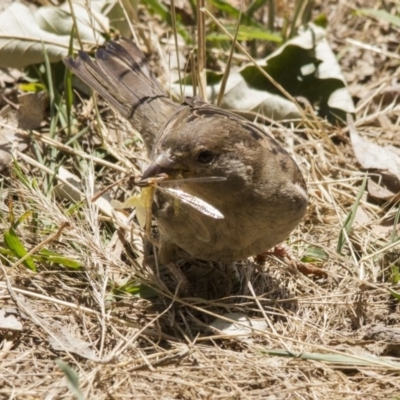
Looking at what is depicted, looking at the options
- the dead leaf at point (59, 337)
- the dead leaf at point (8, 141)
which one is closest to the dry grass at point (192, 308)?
the dead leaf at point (59, 337)

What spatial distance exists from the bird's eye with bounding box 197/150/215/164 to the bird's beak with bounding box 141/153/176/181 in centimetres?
13

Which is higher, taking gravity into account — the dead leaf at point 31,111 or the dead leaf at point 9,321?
the dead leaf at point 31,111

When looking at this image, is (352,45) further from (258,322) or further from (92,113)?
(258,322)

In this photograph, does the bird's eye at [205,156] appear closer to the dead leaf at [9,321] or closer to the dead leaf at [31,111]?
the dead leaf at [9,321]

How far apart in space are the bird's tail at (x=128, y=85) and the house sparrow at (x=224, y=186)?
44 cm

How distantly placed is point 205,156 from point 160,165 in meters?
0.23

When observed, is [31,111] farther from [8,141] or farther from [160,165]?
[160,165]

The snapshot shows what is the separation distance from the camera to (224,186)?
433 centimetres

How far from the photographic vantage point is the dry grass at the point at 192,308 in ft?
12.9

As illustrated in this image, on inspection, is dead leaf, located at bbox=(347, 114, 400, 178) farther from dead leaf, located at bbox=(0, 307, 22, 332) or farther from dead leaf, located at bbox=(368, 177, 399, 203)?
dead leaf, located at bbox=(0, 307, 22, 332)

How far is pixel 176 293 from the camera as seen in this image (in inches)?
179

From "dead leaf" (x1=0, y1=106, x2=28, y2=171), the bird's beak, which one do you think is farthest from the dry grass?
the bird's beak

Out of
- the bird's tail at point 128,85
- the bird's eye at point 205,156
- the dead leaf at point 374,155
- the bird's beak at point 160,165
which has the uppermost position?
the bird's eye at point 205,156

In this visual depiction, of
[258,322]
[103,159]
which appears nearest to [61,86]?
[103,159]
